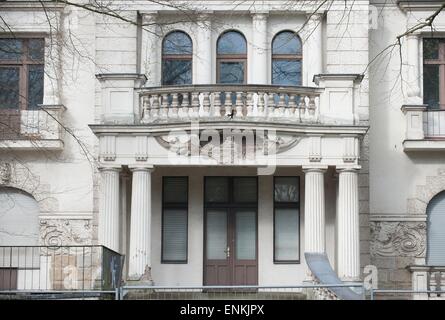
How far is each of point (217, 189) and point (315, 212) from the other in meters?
3.31

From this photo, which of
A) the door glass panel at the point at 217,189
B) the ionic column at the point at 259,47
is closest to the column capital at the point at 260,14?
the ionic column at the point at 259,47

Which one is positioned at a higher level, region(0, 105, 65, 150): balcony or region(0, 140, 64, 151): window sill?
region(0, 105, 65, 150): balcony

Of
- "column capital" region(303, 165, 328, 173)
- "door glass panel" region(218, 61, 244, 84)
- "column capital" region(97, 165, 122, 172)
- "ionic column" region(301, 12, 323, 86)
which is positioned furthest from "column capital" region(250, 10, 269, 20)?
"column capital" region(97, 165, 122, 172)

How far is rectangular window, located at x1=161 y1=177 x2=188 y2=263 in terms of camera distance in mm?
22781

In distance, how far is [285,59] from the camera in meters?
23.8

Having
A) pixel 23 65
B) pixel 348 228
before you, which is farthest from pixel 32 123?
pixel 348 228

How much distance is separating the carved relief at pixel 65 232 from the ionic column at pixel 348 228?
625 cm

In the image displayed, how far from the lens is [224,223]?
74.9 feet

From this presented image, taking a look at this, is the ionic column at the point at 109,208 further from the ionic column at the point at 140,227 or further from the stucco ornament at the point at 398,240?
the stucco ornament at the point at 398,240

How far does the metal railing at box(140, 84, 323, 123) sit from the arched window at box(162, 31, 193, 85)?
2.71 meters

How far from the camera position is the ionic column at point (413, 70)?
77.2ft

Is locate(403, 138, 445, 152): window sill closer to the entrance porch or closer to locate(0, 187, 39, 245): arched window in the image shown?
the entrance porch

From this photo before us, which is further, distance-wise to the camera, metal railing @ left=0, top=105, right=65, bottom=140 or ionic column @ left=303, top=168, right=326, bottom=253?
metal railing @ left=0, top=105, right=65, bottom=140

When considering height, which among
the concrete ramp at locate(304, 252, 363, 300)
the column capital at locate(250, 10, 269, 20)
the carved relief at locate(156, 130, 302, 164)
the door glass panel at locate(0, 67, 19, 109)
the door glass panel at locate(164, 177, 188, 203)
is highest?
the column capital at locate(250, 10, 269, 20)
